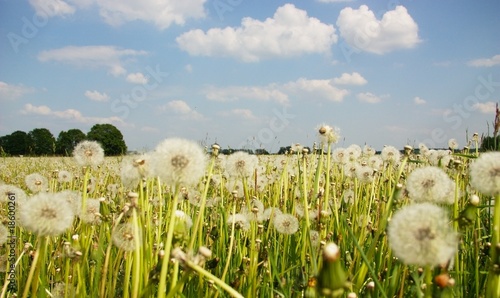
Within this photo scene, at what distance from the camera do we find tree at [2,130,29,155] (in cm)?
5391

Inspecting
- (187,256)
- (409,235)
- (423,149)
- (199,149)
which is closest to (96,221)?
(199,149)

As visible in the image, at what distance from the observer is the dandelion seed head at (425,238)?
106 cm

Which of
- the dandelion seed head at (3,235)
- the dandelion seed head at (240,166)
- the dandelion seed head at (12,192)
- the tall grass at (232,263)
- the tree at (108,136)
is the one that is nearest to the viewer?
the tall grass at (232,263)

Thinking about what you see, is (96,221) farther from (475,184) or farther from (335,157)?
(335,157)

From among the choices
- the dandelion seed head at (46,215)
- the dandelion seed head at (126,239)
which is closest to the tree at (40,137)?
the dandelion seed head at (126,239)

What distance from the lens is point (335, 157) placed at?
4.39 metres

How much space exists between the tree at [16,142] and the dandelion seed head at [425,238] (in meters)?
60.0

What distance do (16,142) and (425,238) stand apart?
6413 centimetres

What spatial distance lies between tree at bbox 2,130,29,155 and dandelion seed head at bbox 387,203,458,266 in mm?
60029

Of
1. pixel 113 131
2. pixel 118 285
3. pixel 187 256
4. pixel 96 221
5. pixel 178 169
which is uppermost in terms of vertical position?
pixel 113 131

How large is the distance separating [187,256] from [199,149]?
2.14 ft

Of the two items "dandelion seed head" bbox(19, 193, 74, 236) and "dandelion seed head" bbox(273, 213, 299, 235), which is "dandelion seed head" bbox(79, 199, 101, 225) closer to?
"dandelion seed head" bbox(19, 193, 74, 236)

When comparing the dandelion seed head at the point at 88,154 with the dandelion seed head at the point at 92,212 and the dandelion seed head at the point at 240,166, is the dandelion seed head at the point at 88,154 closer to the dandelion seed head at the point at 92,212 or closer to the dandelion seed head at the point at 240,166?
the dandelion seed head at the point at 92,212

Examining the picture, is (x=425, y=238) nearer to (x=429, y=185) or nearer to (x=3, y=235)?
(x=429, y=185)
